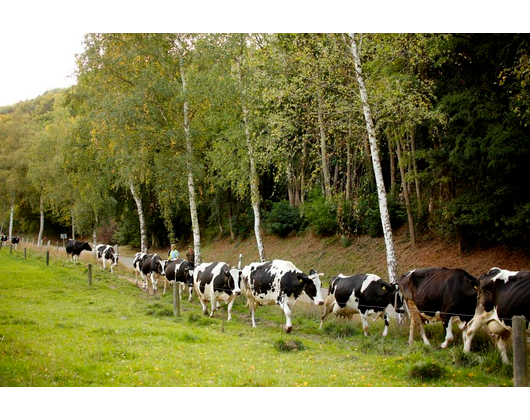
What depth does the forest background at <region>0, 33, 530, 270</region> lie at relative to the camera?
14281 millimetres

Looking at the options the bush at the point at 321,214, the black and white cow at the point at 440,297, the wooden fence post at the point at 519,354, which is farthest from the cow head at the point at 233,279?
the bush at the point at 321,214

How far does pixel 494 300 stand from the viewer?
28.6 feet

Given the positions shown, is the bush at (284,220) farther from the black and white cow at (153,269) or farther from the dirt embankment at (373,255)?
the black and white cow at (153,269)

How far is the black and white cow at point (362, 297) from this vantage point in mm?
11828

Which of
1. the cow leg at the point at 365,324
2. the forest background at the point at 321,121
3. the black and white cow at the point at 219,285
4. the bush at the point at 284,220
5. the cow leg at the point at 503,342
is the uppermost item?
the forest background at the point at 321,121

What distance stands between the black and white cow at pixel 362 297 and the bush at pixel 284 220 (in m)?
16.8

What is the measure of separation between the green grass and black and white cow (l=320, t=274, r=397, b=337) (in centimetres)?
33

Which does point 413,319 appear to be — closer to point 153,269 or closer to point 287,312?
point 287,312

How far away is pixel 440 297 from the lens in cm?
1005

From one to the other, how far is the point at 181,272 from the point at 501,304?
13452 mm
